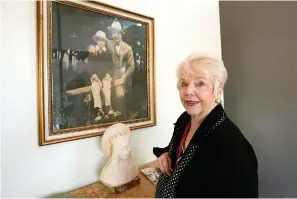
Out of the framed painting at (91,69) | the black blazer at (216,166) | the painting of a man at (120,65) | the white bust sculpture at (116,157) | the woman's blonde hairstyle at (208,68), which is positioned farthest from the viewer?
the painting of a man at (120,65)

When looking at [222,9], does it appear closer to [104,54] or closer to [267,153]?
[267,153]

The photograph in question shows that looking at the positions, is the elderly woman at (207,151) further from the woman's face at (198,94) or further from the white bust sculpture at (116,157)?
the white bust sculpture at (116,157)

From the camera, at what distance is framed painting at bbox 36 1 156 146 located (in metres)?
1.08

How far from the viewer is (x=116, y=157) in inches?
47.3

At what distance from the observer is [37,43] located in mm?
1058

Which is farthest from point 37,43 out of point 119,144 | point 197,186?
point 197,186

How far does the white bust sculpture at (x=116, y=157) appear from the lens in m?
1.19

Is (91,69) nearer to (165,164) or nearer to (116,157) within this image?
(116,157)

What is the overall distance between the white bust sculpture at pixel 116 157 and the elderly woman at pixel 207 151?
9.6 inches

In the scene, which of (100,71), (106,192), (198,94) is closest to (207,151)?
(198,94)

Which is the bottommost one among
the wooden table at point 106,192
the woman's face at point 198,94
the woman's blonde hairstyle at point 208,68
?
the wooden table at point 106,192

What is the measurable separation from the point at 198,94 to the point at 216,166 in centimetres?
30

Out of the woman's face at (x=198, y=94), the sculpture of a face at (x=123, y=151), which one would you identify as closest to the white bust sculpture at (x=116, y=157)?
the sculpture of a face at (x=123, y=151)

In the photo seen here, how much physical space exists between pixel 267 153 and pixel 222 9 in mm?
1584
